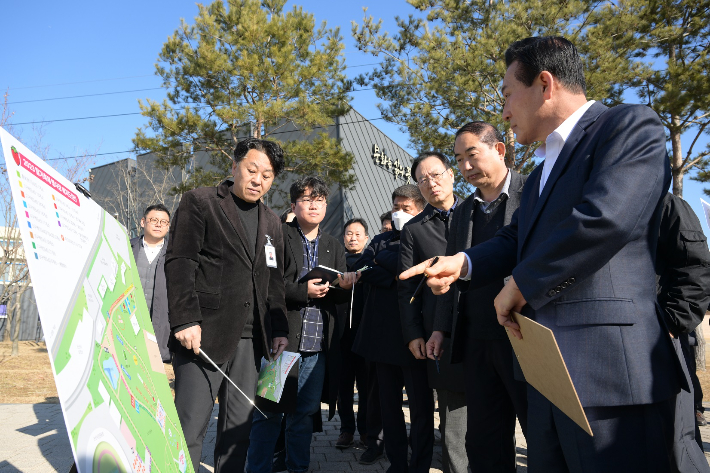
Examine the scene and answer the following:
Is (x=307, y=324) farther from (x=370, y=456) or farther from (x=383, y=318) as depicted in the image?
(x=370, y=456)

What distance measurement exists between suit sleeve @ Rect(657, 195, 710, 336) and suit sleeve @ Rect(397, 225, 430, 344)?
146 cm

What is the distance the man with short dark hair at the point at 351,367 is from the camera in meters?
5.02

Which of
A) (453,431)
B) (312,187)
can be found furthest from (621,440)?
(312,187)

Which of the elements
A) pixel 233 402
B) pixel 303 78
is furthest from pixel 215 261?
pixel 303 78

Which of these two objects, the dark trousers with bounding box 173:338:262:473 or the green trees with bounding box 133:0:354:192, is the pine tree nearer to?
the green trees with bounding box 133:0:354:192

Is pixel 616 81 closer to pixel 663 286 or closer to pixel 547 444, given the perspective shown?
pixel 663 286

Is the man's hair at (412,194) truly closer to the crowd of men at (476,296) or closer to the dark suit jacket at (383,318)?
the crowd of men at (476,296)

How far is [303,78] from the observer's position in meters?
15.1

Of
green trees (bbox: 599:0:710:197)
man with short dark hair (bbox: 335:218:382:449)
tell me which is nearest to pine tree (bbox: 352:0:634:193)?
green trees (bbox: 599:0:710:197)

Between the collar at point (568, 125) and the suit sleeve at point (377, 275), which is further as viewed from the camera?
the suit sleeve at point (377, 275)

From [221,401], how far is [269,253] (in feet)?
3.05

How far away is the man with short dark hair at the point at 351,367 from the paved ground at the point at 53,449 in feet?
0.70

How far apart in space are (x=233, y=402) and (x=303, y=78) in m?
13.3

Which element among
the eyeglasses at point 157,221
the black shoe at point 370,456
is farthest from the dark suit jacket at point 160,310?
the black shoe at point 370,456
